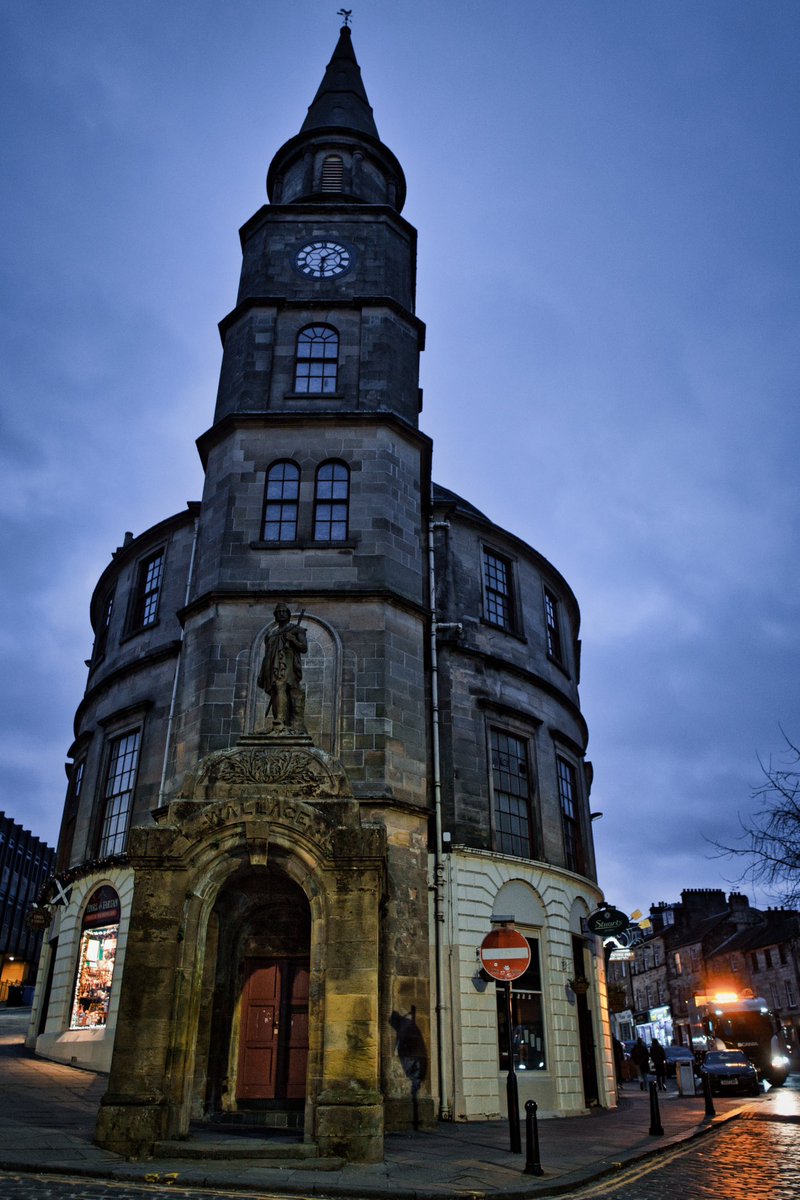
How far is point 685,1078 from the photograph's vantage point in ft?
98.0

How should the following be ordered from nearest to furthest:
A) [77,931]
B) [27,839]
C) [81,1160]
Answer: [81,1160] < [77,931] < [27,839]

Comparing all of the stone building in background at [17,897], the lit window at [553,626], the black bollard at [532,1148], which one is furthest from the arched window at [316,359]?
the stone building in background at [17,897]

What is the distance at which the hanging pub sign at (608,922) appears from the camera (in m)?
21.8

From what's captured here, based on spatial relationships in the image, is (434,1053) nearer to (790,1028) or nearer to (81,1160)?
(81,1160)

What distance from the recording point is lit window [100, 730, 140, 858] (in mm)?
23047

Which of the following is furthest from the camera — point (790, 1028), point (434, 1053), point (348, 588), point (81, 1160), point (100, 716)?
point (790, 1028)

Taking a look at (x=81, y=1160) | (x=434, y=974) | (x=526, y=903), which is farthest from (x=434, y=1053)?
(x=81, y=1160)

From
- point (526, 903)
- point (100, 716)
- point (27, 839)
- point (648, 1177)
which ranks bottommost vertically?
point (648, 1177)

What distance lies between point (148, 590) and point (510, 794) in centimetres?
1182

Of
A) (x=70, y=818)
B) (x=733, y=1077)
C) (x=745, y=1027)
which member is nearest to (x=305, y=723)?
(x=70, y=818)

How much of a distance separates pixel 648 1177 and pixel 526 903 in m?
10.2

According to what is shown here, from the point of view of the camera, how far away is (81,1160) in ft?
34.3

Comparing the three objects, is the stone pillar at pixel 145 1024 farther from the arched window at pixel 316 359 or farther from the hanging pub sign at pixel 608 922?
the arched window at pixel 316 359

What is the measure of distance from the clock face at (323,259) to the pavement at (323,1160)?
20.3 m
